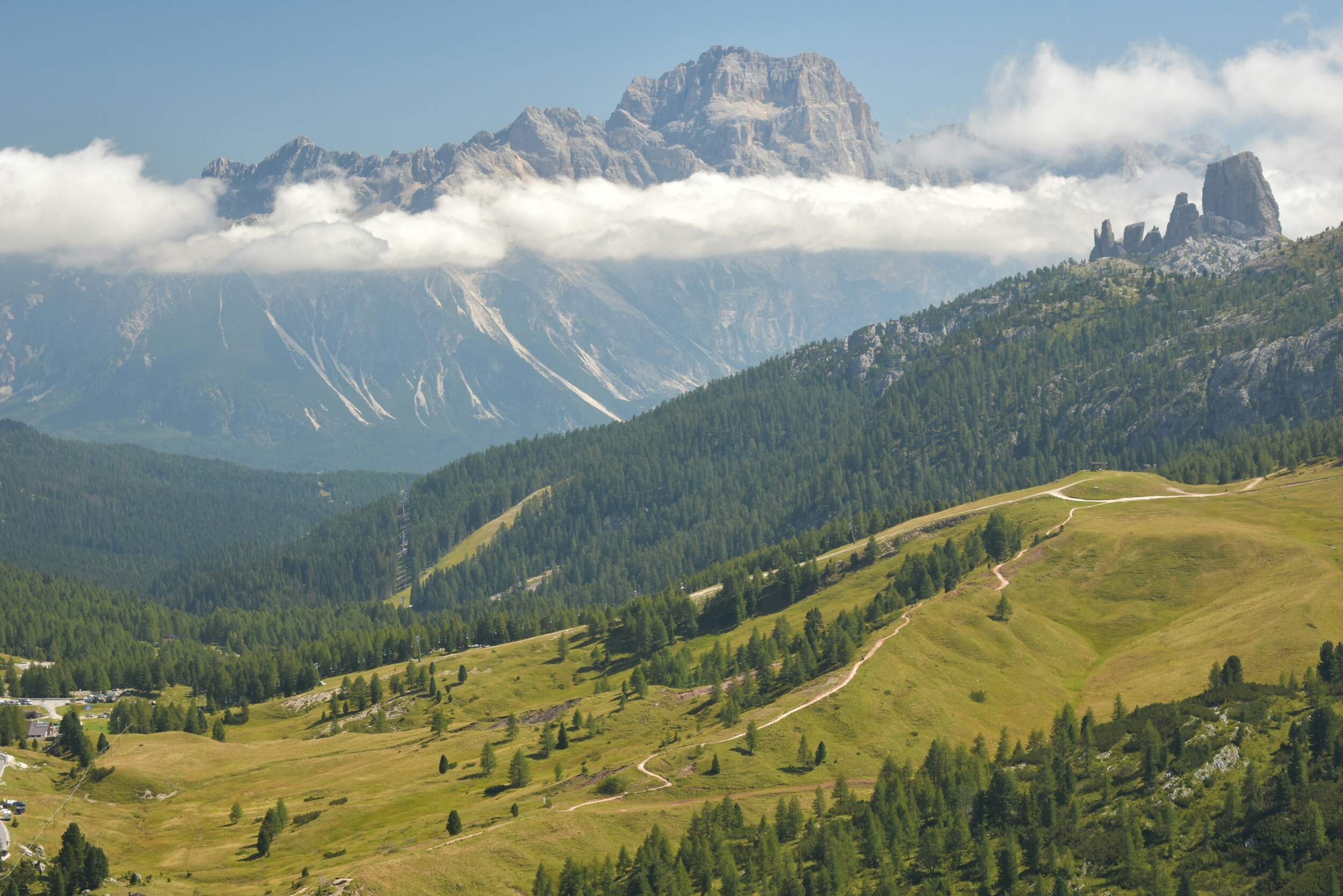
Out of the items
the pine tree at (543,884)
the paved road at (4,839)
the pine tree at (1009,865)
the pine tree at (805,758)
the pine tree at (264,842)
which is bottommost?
the pine tree at (1009,865)

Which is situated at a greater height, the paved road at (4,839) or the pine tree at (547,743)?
the paved road at (4,839)

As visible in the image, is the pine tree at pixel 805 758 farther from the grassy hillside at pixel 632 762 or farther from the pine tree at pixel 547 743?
the pine tree at pixel 547 743

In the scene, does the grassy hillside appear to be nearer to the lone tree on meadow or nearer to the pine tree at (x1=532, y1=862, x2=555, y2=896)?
the lone tree on meadow

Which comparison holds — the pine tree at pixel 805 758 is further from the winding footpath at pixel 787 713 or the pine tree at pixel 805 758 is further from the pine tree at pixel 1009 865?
the pine tree at pixel 1009 865

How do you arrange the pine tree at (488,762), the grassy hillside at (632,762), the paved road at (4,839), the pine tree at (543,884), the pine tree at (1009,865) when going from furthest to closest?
the pine tree at (488,762)
the grassy hillside at (632,762)
the paved road at (4,839)
the pine tree at (543,884)
the pine tree at (1009,865)

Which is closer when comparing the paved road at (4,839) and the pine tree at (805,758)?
the paved road at (4,839)

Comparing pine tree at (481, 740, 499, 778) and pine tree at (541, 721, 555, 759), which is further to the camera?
pine tree at (541, 721, 555, 759)

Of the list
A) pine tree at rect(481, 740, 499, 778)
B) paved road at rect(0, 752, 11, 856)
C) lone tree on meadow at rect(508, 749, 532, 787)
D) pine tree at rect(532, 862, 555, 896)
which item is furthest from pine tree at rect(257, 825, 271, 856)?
pine tree at rect(532, 862, 555, 896)

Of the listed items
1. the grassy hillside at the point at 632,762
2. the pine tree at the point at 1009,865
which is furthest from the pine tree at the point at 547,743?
the pine tree at the point at 1009,865

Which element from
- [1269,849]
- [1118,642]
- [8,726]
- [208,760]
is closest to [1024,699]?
[1118,642]

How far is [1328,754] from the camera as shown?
11825 centimetres

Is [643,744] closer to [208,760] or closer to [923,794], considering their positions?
[923,794]

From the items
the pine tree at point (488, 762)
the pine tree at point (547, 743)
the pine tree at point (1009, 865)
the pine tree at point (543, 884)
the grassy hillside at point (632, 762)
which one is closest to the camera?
the pine tree at point (1009, 865)

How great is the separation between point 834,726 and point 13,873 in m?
96.8
